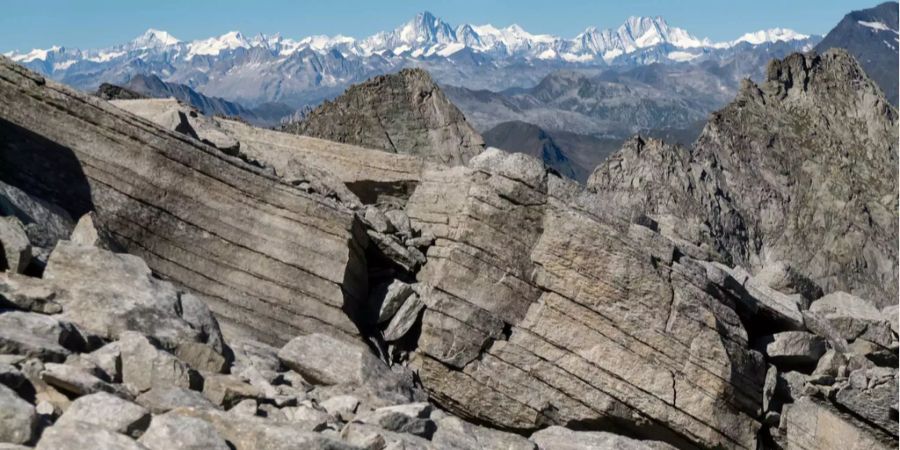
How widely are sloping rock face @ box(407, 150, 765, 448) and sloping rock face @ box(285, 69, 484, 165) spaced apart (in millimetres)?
21817

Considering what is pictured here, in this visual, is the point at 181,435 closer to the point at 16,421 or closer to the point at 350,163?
the point at 16,421

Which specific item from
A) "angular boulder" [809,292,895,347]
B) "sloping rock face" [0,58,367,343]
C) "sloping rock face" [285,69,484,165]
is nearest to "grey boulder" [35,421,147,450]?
"sloping rock face" [0,58,367,343]

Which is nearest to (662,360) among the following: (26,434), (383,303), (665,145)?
(383,303)

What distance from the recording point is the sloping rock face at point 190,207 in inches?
1016

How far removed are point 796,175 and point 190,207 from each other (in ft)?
497

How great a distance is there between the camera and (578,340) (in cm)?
2834

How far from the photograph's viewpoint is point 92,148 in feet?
85.6

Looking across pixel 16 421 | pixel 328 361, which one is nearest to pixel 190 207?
pixel 328 361

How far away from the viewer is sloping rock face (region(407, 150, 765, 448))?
2819 cm

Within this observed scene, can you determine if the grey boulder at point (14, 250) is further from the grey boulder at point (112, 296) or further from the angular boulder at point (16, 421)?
the angular boulder at point (16, 421)

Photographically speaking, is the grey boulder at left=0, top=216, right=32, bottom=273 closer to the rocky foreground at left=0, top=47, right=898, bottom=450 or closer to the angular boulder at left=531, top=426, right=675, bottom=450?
the rocky foreground at left=0, top=47, right=898, bottom=450

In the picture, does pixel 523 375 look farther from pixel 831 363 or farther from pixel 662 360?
pixel 831 363

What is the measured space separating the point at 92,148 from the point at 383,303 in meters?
9.28

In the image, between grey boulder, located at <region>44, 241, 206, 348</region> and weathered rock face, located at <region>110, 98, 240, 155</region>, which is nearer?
grey boulder, located at <region>44, 241, 206, 348</region>
